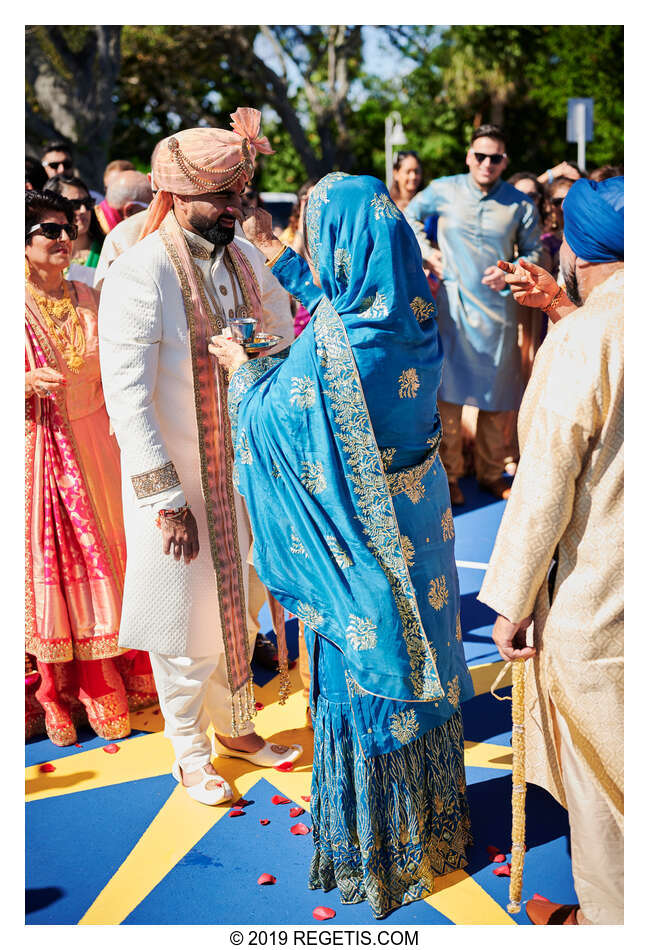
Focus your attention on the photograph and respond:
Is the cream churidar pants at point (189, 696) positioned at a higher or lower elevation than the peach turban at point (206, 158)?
lower

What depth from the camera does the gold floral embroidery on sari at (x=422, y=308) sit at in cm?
265

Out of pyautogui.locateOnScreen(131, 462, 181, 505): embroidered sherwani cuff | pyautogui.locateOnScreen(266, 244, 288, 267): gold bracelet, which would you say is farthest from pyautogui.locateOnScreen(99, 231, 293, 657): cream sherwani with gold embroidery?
pyautogui.locateOnScreen(266, 244, 288, 267): gold bracelet

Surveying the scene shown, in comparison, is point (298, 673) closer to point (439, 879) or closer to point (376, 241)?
point (439, 879)

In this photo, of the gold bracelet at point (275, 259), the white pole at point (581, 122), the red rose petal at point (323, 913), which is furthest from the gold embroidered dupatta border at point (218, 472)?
the white pole at point (581, 122)

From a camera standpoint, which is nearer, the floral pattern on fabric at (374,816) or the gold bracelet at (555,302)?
the floral pattern on fabric at (374,816)

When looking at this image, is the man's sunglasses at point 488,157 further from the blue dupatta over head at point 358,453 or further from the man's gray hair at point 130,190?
the blue dupatta over head at point 358,453

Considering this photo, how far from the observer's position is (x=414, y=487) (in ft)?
9.14

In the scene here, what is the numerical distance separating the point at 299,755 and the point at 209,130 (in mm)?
2342

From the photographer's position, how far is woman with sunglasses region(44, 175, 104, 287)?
5789 mm

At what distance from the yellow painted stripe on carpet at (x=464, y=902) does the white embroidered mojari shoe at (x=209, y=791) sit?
0.86 m

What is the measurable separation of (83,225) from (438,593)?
12.9 ft

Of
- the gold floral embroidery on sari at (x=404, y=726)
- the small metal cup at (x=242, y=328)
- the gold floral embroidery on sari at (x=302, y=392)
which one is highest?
the small metal cup at (x=242, y=328)

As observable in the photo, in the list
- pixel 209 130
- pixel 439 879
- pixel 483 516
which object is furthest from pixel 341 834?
pixel 483 516

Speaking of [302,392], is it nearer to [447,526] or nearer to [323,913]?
[447,526]
